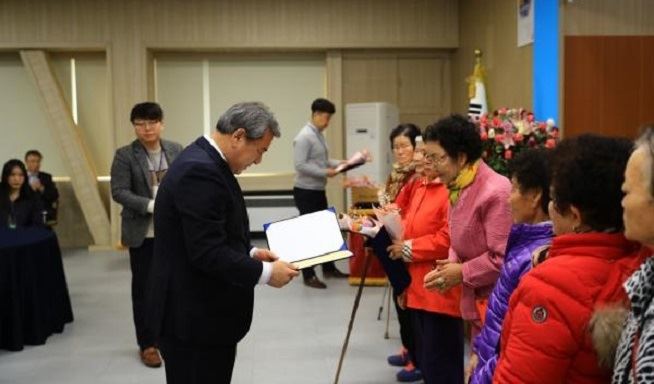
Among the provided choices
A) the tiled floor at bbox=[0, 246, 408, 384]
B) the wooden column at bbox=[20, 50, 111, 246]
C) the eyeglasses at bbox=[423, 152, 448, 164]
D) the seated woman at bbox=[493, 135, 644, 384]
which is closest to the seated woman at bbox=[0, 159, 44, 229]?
the tiled floor at bbox=[0, 246, 408, 384]

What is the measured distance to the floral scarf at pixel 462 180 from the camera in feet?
8.66

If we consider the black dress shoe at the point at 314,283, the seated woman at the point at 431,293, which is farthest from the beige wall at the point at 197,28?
the seated woman at the point at 431,293

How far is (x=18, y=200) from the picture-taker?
22.2 feet

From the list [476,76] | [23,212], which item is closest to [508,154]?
[476,76]

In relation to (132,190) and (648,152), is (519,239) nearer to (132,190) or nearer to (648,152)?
(648,152)

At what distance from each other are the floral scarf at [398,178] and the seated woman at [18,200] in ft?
12.9

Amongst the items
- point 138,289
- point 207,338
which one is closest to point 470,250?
point 207,338

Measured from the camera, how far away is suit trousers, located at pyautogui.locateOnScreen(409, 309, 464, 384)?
291 cm

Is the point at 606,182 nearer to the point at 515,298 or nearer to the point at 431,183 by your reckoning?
the point at 515,298

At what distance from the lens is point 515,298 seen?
56.0 inches

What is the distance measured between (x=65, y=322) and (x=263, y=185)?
187 inches

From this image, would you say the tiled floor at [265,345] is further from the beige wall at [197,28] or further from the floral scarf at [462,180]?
the beige wall at [197,28]

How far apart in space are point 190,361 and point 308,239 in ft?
2.07

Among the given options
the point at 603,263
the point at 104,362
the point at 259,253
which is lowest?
the point at 104,362
